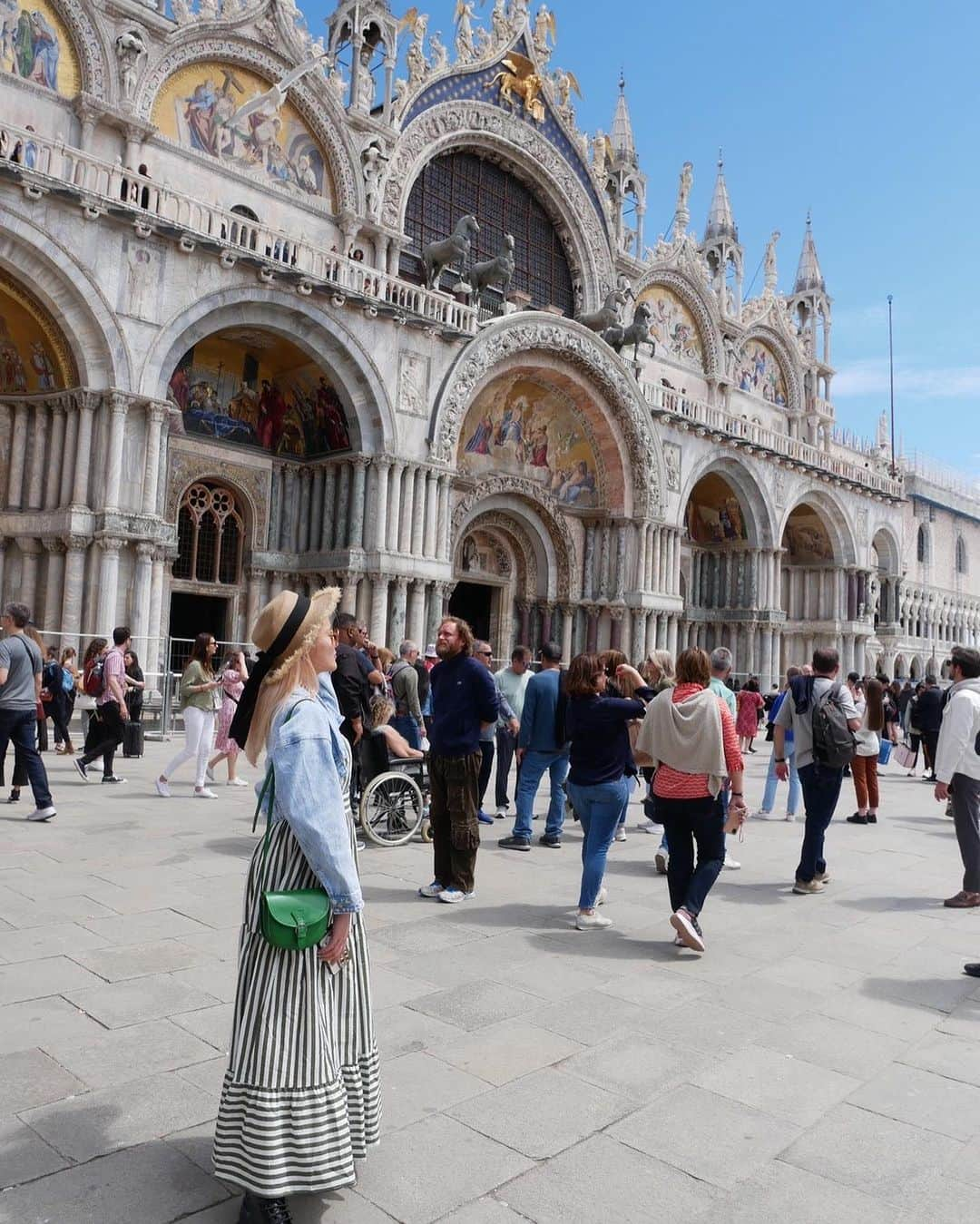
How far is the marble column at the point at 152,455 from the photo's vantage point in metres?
15.5

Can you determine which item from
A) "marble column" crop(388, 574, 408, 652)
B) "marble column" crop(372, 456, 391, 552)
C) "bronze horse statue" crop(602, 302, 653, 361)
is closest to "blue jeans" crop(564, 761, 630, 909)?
"marble column" crop(388, 574, 408, 652)

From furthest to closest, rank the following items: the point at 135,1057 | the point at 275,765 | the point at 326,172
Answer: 1. the point at 326,172
2. the point at 135,1057
3. the point at 275,765

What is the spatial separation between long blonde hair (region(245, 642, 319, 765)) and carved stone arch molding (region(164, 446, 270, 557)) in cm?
1591

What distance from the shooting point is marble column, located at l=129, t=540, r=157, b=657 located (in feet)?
50.8

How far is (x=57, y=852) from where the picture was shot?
277 inches

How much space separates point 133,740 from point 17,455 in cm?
621

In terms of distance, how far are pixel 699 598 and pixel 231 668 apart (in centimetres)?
2170

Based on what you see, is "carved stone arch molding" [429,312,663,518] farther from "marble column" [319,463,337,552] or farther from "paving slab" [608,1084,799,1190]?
"paving slab" [608,1084,799,1190]

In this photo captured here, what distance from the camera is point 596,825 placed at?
5.97 m

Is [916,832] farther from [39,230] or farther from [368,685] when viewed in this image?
[39,230]

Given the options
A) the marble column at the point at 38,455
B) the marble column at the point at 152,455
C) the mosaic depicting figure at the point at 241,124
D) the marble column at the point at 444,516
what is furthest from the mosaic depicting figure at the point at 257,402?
the mosaic depicting figure at the point at 241,124

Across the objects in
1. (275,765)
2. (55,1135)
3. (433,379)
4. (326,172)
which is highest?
(326,172)

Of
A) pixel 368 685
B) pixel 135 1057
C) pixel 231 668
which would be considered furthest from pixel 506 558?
pixel 135 1057

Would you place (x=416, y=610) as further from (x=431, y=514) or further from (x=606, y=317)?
(x=606, y=317)
